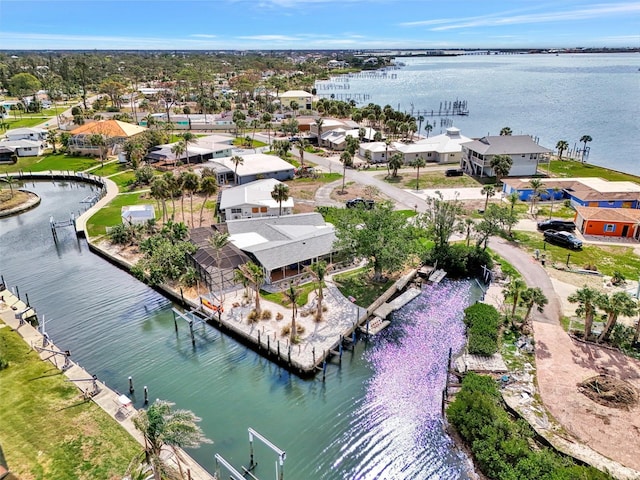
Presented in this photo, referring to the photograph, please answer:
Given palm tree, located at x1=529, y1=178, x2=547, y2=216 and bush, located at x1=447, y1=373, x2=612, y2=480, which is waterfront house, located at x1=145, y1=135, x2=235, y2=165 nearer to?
palm tree, located at x1=529, y1=178, x2=547, y2=216

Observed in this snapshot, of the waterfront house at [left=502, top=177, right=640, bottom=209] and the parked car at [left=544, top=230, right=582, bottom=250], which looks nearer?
the parked car at [left=544, top=230, right=582, bottom=250]

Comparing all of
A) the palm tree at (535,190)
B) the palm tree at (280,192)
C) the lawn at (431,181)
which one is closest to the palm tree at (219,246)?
the palm tree at (280,192)

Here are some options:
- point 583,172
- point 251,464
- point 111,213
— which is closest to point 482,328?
point 251,464

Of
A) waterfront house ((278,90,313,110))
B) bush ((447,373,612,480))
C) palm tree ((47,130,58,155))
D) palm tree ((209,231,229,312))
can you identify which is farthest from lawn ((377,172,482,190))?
waterfront house ((278,90,313,110))

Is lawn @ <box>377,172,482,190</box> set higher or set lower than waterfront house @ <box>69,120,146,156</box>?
lower

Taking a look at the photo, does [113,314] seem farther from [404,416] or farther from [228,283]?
[404,416]

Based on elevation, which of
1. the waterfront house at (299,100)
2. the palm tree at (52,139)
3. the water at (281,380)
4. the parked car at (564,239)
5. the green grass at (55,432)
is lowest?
the water at (281,380)

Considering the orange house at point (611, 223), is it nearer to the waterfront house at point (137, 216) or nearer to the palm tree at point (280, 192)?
the palm tree at point (280, 192)

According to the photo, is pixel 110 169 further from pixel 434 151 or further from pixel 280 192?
pixel 434 151
